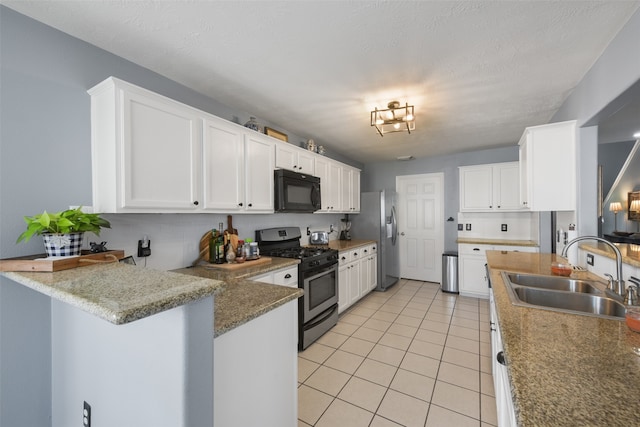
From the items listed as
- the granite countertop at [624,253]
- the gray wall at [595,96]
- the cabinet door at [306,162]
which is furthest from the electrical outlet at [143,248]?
the gray wall at [595,96]

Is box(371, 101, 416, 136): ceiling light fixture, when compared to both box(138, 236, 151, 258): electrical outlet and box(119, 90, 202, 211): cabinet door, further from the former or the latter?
box(138, 236, 151, 258): electrical outlet

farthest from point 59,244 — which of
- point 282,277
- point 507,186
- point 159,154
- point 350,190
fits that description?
point 507,186

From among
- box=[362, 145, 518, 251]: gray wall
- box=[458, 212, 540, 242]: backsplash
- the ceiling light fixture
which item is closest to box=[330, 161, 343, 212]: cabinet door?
the ceiling light fixture

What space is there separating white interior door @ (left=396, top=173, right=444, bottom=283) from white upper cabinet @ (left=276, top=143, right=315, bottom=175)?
2636 mm

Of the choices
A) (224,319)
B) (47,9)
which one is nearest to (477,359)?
(224,319)

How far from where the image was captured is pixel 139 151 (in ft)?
5.56

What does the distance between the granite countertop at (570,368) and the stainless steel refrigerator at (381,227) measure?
323 centimetres

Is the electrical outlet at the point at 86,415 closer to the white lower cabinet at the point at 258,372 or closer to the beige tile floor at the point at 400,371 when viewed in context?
the white lower cabinet at the point at 258,372

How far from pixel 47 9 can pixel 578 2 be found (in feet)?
9.38

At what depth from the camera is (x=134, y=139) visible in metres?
1.67

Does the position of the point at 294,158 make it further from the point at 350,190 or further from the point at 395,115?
the point at 350,190

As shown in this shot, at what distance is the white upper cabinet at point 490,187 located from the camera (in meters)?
4.19

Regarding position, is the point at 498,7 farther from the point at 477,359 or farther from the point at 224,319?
the point at 477,359

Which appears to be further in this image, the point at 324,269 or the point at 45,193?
the point at 324,269
